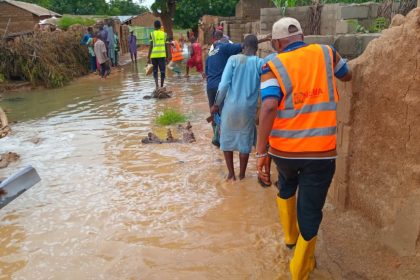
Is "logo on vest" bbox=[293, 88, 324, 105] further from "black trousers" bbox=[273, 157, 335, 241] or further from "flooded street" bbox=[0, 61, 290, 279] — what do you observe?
"flooded street" bbox=[0, 61, 290, 279]

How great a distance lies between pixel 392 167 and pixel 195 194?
2361 millimetres

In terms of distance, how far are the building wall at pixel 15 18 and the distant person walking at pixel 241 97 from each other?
18.1 meters

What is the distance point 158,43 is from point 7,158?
18.0ft

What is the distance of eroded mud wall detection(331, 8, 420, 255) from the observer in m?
2.57

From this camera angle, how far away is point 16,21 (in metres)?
20.0

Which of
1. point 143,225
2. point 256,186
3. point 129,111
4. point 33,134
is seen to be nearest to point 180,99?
point 129,111

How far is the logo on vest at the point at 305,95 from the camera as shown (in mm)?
2596

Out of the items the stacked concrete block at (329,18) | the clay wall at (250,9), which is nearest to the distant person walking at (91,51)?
the clay wall at (250,9)

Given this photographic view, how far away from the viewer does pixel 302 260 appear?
279 centimetres

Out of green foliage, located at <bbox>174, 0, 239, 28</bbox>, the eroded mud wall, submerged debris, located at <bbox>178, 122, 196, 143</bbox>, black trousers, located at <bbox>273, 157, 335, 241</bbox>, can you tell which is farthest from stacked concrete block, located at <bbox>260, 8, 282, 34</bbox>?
green foliage, located at <bbox>174, 0, 239, 28</bbox>

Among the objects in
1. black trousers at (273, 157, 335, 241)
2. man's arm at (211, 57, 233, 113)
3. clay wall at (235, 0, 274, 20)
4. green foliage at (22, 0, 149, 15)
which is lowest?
black trousers at (273, 157, 335, 241)

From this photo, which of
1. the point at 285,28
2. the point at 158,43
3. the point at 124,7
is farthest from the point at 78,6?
the point at 285,28

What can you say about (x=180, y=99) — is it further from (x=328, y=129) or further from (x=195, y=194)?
(x=328, y=129)

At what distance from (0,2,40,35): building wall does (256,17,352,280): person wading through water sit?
780 inches
